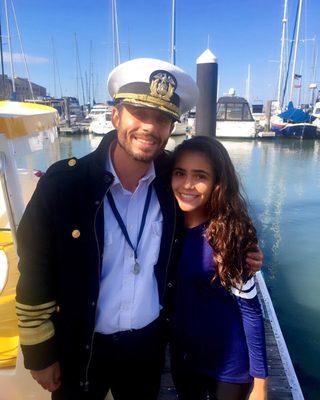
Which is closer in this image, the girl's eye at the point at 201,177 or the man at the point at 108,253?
the man at the point at 108,253

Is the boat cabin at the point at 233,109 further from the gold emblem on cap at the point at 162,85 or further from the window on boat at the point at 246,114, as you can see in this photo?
the gold emblem on cap at the point at 162,85

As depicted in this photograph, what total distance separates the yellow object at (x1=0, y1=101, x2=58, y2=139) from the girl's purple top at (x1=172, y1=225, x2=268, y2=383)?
1.42 meters

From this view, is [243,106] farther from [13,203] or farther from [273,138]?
[13,203]

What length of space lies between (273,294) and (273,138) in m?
28.0

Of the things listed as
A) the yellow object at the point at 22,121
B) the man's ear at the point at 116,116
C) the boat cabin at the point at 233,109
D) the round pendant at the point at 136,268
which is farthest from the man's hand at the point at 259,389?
the boat cabin at the point at 233,109

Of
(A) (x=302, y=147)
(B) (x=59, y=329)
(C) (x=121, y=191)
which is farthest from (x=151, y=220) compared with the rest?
(A) (x=302, y=147)

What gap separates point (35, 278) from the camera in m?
1.67

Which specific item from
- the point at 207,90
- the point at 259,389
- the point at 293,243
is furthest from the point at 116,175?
the point at 293,243

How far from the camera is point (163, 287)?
1.94m

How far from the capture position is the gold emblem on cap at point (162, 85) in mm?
1864

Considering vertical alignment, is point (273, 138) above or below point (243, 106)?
below

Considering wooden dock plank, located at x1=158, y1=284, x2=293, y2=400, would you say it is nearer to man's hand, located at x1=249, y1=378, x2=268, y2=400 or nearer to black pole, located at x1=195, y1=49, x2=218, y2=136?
man's hand, located at x1=249, y1=378, x2=268, y2=400

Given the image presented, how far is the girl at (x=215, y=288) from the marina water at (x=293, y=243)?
2.54m

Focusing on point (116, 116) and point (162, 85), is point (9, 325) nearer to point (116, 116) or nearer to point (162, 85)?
point (116, 116)
